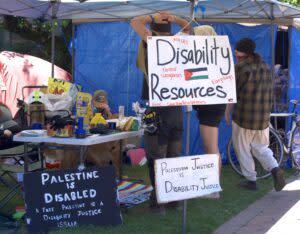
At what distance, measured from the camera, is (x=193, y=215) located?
229 inches

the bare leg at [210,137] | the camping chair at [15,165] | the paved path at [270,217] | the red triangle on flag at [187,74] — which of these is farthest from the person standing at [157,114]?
the camping chair at [15,165]

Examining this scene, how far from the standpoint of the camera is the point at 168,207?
6.04m

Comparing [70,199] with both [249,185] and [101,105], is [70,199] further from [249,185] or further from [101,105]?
[101,105]

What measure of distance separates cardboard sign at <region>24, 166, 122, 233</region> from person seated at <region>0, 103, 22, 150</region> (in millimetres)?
1602

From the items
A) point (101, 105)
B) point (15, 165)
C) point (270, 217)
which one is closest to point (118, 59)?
point (101, 105)

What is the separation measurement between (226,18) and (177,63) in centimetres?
382

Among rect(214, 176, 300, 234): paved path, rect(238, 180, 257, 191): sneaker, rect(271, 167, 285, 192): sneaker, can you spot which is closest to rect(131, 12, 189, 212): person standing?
rect(214, 176, 300, 234): paved path

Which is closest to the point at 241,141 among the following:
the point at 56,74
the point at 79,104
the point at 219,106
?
the point at 219,106

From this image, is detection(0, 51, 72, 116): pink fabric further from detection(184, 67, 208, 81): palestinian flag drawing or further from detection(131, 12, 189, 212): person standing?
detection(184, 67, 208, 81): palestinian flag drawing

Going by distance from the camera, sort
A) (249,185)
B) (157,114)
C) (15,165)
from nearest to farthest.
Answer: (157,114) → (15,165) → (249,185)

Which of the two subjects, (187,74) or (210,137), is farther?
(210,137)

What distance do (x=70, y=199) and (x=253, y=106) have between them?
2793mm

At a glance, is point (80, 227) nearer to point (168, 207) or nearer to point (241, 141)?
point (168, 207)

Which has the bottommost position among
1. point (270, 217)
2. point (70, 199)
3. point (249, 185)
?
point (270, 217)
